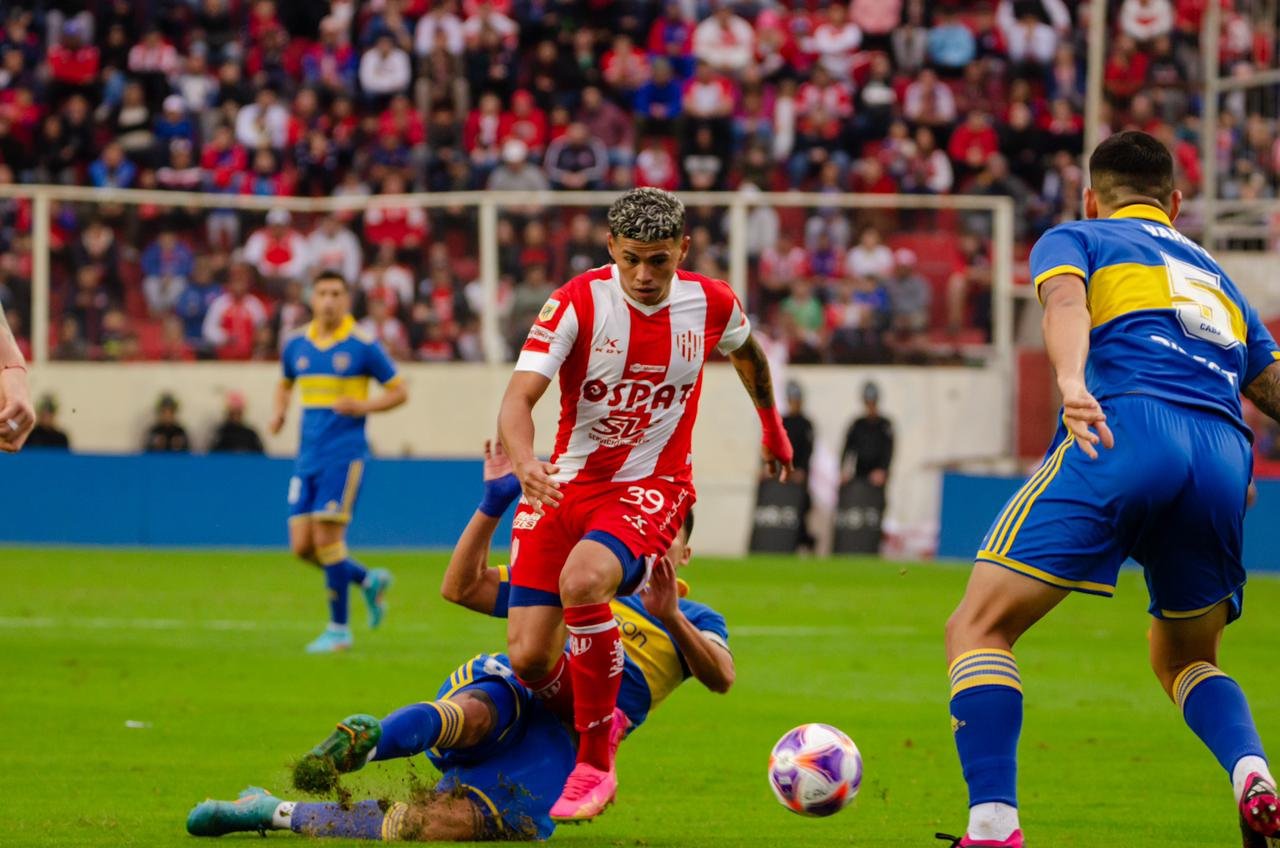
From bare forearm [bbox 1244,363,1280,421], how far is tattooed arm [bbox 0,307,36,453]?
383 centimetres

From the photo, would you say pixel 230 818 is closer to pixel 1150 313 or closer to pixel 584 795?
pixel 584 795

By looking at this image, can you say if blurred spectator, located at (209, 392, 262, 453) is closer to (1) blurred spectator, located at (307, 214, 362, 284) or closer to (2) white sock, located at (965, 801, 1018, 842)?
(1) blurred spectator, located at (307, 214, 362, 284)

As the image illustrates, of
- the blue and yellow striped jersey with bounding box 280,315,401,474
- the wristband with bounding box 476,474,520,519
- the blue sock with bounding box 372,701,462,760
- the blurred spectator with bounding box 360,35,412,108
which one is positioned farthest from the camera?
the blurred spectator with bounding box 360,35,412,108

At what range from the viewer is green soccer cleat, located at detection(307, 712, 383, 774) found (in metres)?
5.88

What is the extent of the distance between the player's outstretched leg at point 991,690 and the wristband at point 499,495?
6.62 feet

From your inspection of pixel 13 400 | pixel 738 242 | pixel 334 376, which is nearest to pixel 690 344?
pixel 13 400

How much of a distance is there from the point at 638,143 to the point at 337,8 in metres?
5.25

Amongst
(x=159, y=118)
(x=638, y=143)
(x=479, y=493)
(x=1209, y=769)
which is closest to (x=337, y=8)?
(x=159, y=118)

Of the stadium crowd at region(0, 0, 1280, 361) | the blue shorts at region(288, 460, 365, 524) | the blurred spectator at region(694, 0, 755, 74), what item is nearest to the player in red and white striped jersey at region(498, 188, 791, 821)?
the blue shorts at region(288, 460, 365, 524)

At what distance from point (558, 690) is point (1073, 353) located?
90.7 inches

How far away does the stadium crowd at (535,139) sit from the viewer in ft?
75.9

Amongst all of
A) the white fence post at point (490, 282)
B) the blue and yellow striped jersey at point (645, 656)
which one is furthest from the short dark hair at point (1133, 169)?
the white fence post at point (490, 282)

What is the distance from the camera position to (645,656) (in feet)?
22.6

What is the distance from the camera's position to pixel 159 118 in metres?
26.2
